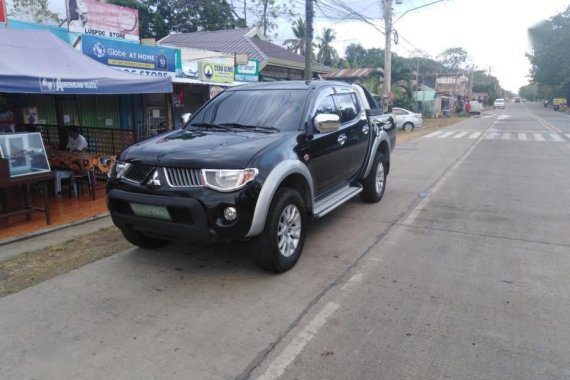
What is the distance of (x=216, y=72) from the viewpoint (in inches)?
563

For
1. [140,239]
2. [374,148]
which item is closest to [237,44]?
[374,148]

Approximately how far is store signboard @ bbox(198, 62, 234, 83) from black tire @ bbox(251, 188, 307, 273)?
1004 cm

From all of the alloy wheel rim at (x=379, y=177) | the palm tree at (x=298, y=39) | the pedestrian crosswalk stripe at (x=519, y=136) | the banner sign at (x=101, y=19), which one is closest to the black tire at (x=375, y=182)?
the alloy wheel rim at (x=379, y=177)

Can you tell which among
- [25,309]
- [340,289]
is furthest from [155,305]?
[340,289]

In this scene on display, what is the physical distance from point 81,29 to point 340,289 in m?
12.6

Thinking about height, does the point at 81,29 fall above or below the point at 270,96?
above

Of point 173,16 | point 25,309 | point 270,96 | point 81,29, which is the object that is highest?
point 173,16

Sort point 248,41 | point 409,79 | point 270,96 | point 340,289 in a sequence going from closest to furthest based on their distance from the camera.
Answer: point 340,289 → point 270,96 → point 248,41 → point 409,79

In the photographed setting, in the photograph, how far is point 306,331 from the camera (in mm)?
3354

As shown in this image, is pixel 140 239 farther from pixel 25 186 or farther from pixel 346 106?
pixel 346 106

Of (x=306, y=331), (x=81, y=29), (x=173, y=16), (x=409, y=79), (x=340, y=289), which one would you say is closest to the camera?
(x=306, y=331)

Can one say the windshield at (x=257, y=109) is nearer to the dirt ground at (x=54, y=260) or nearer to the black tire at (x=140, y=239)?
the black tire at (x=140, y=239)

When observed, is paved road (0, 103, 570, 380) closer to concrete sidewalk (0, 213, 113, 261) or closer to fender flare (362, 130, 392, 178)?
fender flare (362, 130, 392, 178)

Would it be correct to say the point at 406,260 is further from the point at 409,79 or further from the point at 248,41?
the point at 409,79
